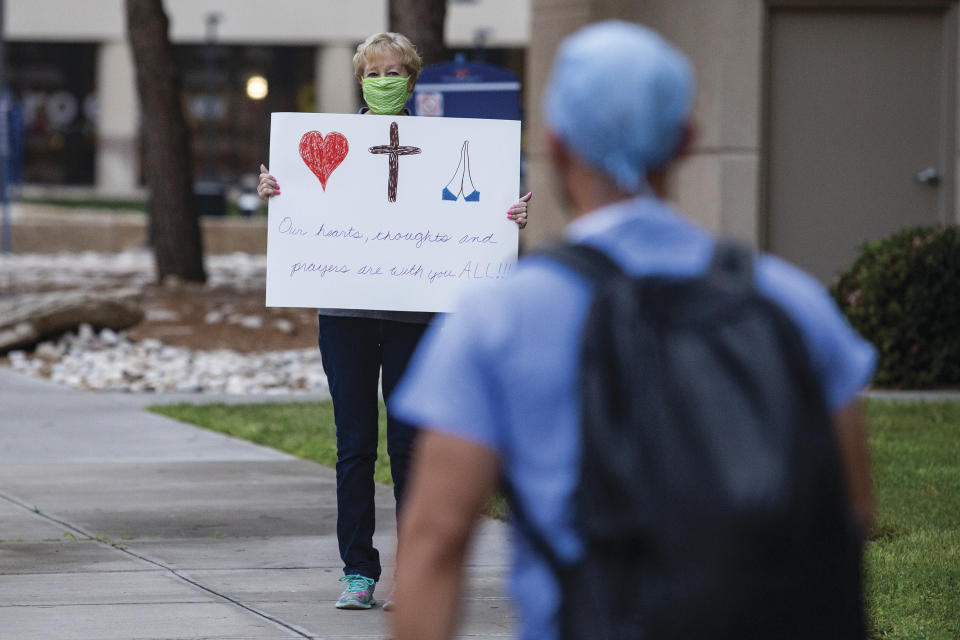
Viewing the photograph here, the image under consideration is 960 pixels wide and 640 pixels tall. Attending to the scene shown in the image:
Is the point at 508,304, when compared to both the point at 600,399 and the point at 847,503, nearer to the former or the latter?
the point at 600,399

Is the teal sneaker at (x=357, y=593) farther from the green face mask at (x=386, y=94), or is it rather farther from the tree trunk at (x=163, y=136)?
the tree trunk at (x=163, y=136)

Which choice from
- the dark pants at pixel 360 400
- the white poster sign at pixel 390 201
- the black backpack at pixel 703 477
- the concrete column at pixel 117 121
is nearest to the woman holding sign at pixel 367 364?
the dark pants at pixel 360 400

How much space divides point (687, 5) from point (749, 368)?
13.3 metres

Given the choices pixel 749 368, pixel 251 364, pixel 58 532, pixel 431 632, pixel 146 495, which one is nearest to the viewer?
pixel 749 368

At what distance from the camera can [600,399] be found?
6.46 ft

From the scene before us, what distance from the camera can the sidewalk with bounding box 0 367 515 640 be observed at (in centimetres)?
542

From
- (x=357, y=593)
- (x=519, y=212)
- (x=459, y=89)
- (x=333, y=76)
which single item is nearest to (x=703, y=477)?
(x=519, y=212)

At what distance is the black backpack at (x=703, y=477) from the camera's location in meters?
1.90

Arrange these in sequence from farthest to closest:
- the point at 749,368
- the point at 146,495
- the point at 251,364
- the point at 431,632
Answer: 1. the point at 251,364
2. the point at 146,495
3. the point at 431,632
4. the point at 749,368

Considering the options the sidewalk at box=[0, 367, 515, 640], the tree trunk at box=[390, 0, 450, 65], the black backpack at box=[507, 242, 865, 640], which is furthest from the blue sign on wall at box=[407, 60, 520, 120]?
the black backpack at box=[507, 242, 865, 640]

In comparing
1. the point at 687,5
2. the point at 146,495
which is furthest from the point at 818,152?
the point at 146,495

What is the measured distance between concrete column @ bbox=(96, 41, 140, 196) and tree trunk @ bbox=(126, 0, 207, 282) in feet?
120

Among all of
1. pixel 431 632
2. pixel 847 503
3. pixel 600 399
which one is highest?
pixel 600 399

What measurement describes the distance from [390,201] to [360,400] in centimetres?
77
